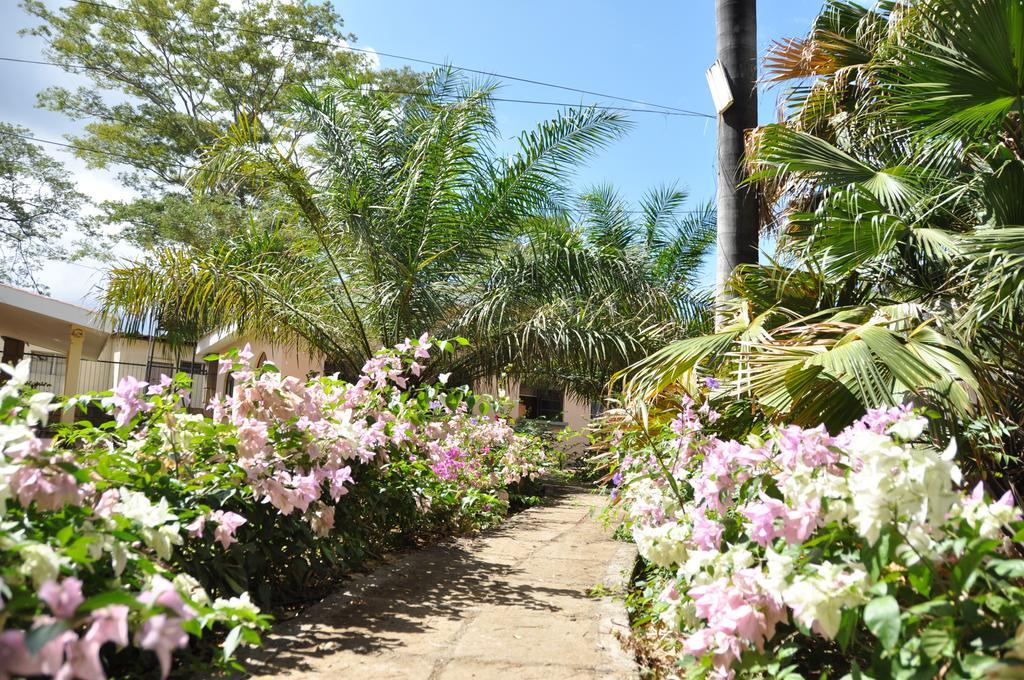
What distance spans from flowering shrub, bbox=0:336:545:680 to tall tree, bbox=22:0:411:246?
693 inches

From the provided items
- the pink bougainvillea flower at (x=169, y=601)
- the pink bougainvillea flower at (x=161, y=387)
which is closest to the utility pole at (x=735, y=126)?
the pink bougainvillea flower at (x=161, y=387)

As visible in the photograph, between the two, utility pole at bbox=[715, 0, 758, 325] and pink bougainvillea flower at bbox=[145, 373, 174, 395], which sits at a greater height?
utility pole at bbox=[715, 0, 758, 325]

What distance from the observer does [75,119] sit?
22.0m

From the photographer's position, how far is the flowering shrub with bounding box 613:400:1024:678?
5.49 feet

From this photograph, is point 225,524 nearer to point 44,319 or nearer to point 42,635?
point 42,635

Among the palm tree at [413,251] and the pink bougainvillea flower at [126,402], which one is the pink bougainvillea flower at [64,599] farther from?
the palm tree at [413,251]

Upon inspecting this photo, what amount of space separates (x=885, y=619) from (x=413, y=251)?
22.0 feet

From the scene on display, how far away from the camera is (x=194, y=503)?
9.48 ft

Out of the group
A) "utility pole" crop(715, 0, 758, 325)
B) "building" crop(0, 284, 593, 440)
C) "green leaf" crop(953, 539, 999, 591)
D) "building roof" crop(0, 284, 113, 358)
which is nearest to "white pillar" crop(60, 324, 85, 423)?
"building" crop(0, 284, 593, 440)

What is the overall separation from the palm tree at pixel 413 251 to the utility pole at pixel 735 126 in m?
3.12

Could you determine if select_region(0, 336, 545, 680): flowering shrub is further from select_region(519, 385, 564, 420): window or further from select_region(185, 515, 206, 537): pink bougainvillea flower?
select_region(519, 385, 564, 420): window

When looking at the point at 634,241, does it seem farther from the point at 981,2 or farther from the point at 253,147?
the point at 981,2

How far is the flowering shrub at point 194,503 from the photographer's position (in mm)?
1299

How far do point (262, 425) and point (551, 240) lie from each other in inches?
238
